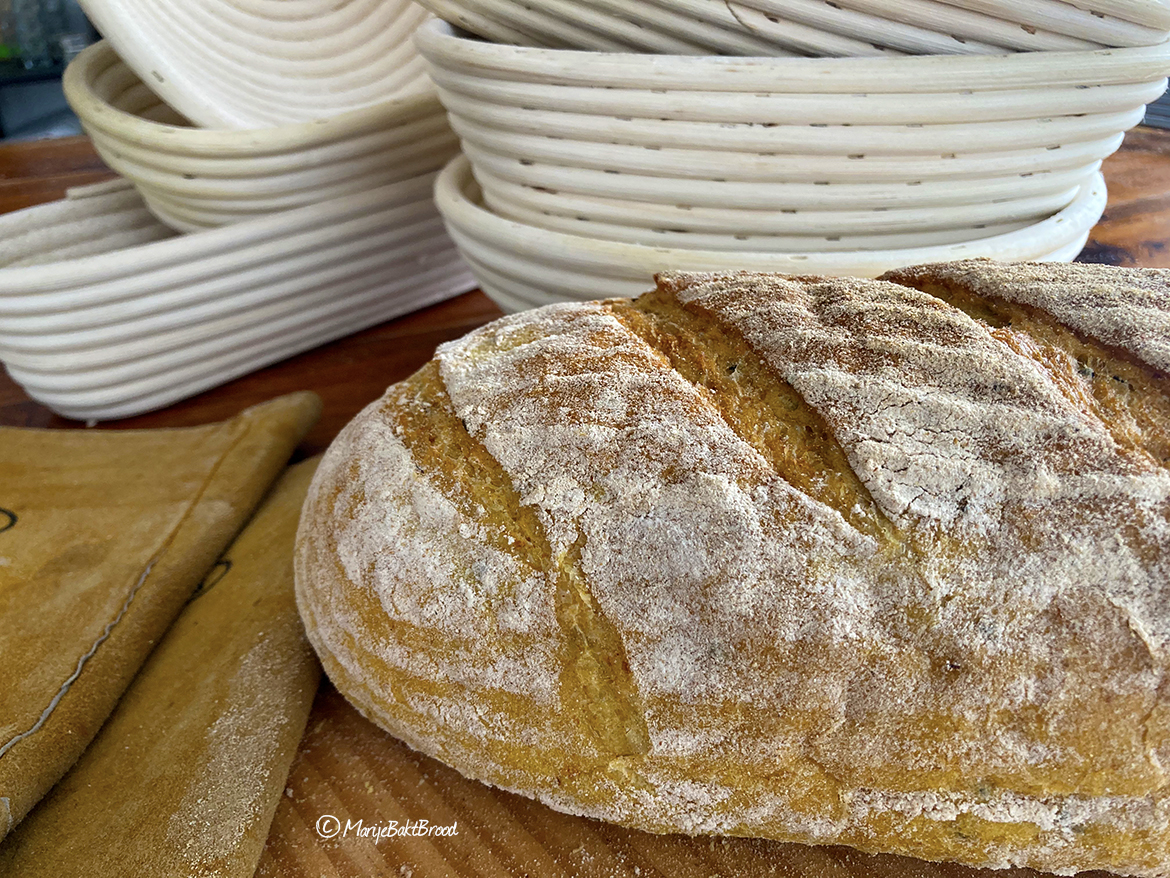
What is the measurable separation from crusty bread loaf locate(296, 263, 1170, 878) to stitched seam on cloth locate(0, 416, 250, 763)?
0.25 metres

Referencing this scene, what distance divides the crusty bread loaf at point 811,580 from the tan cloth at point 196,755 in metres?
0.09

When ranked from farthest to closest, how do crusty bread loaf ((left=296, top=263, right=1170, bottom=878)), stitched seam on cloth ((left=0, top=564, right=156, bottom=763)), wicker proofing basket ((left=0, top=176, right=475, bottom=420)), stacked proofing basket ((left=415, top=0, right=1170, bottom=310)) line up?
wicker proofing basket ((left=0, top=176, right=475, bottom=420))
stacked proofing basket ((left=415, top=0, right=1170, bottom=310))
stitched seam on cloth ((left=0, top=564, right=156, bottom=763))
crusty bread loaf ((left=296, top=263, right=1170, bottom=878))

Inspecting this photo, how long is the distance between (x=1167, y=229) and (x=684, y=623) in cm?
125

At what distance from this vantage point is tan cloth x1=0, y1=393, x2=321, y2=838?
72 cm

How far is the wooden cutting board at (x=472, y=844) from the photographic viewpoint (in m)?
0.62

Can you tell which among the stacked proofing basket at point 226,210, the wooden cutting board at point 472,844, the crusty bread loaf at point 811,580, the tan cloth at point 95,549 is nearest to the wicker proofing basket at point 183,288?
the stacked proofing basket at point 226,210

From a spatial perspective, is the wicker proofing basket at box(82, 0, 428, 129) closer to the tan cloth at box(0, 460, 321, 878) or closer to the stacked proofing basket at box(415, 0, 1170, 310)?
the stacked proofing basket at box(415, 0, 1170, 310)

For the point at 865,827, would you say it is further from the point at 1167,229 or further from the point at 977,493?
the point at 1167,229

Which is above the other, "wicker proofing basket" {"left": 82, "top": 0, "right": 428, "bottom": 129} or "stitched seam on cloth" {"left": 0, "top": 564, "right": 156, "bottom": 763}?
"wicker proofing basket" {"left": 82, "top": 0, "right": 428, "bottom": 129}

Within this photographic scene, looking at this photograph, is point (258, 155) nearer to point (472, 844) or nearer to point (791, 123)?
point (791, 123)

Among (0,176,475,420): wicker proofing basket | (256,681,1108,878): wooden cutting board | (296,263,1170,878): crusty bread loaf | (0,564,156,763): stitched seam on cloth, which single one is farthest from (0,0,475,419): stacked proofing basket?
(256,681,1108,878): wooden cutting board

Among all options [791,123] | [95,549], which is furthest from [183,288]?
[791,123]

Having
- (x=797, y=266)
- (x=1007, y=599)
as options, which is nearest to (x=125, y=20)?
(x=797, y=266)

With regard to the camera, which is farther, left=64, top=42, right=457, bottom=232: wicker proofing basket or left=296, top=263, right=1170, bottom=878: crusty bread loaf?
left=64, top=42, right=457, bottom=232: wicker proofing basket
